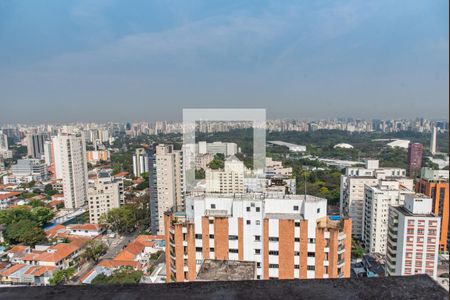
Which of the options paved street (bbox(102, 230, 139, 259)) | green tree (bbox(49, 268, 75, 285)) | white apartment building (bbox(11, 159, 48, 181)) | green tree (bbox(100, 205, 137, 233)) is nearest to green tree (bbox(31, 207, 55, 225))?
green tree (bbox(100, 205, 137, 233))

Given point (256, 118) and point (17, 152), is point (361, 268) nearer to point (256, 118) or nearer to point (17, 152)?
point (256, 118)

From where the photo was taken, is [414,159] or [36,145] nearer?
[414,159]

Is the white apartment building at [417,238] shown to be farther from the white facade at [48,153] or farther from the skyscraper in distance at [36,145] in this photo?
the skyscraper in distance at [36,145]

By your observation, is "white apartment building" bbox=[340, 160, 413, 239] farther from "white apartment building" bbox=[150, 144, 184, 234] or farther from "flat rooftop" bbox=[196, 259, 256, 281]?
"flat rooftop" bbox=[196, 259, 256, 281]

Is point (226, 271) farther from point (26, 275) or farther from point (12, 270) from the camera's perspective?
point (12, 270)

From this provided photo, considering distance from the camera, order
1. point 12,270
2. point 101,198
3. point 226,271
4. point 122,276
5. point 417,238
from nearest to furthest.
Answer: point 226,271
point 417,238
point 122,276
point 12,270
point 101,198

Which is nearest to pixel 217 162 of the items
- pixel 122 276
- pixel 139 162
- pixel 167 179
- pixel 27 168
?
pixel 122 276
